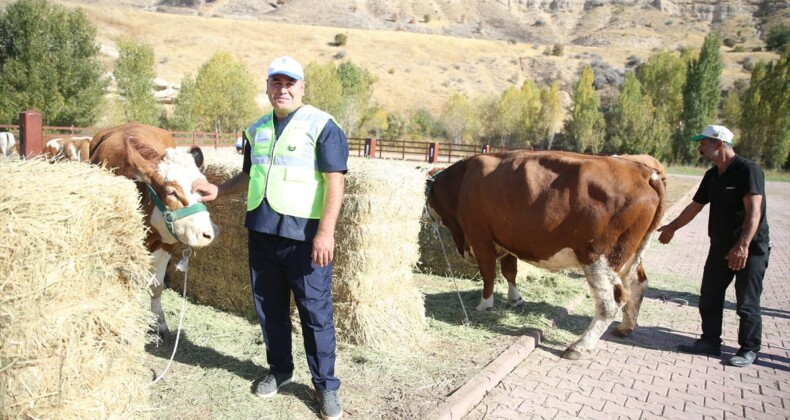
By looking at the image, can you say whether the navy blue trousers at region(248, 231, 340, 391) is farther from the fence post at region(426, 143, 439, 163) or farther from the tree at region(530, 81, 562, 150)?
the tree at region(530, 81, 562, 150)

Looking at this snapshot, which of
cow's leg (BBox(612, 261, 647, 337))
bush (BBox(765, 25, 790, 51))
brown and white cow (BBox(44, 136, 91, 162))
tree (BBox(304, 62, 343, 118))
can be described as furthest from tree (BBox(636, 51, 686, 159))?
bush (BBox(765, 25, 790, 51))

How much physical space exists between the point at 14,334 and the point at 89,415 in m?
0.58

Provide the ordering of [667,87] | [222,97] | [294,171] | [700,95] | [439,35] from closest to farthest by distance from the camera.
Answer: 1. [294,171]
2. [222,97]
3. [700,95]
4. [667,87]
5. [439,35]

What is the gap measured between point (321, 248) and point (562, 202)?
9.08ft

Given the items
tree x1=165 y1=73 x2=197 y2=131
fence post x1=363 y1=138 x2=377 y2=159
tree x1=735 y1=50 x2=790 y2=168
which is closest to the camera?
fence post x1=363 y1=138 x2=377 y2=159

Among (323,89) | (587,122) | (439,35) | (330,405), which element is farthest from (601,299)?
(439,35)

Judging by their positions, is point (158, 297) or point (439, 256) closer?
point (158, 297)

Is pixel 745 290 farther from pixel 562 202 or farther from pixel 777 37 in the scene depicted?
pixel 777 37

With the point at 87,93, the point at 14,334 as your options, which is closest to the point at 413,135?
the point at 87,93

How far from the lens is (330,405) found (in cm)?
341

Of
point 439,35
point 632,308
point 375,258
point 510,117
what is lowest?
point 632,308

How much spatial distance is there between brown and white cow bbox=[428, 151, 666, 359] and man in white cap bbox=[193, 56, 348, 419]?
8.28ft

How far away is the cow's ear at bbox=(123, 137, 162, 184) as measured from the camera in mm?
3842

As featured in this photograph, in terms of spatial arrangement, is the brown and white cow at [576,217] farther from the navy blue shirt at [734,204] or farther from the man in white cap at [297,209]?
the man in white cap at [297,209]
